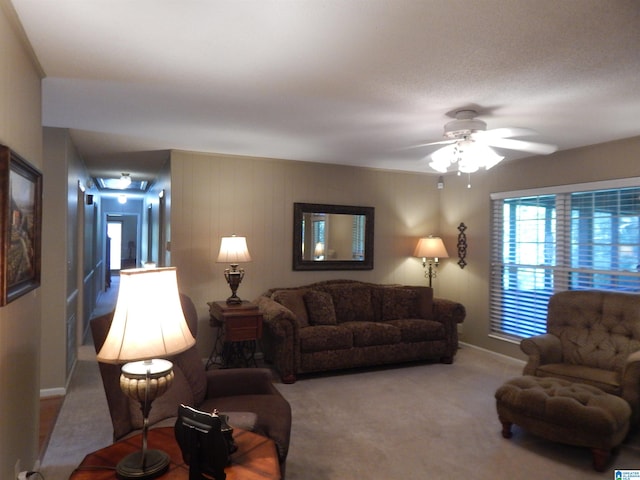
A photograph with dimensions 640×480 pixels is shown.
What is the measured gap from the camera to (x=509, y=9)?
71.2 inches

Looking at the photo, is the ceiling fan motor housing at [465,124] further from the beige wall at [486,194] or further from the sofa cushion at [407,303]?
the sofa cushion at [407,303]

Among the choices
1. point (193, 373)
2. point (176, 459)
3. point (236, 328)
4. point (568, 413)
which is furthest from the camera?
point (236, 328)

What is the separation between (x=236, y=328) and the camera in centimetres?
415

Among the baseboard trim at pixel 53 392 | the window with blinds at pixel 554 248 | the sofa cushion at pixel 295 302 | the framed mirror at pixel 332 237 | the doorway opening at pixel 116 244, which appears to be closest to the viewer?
the baseboard trim at pixel 53 392

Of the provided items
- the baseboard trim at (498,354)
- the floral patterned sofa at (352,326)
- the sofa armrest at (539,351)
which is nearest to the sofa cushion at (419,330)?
the floral patterned sofa at (352,326)

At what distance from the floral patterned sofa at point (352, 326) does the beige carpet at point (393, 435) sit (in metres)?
0.27

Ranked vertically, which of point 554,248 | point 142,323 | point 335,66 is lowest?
point 142,323

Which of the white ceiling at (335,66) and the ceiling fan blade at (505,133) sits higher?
the white ceiling at (335,66)

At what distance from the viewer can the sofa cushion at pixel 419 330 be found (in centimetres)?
479

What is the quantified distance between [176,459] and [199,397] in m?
0.94

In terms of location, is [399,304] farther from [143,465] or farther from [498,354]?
[143,465]

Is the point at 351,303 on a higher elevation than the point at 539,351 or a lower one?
higher

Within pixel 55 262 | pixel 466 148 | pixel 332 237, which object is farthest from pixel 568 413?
pixel 55 262

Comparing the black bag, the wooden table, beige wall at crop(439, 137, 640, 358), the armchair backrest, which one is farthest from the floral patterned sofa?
the black bag
